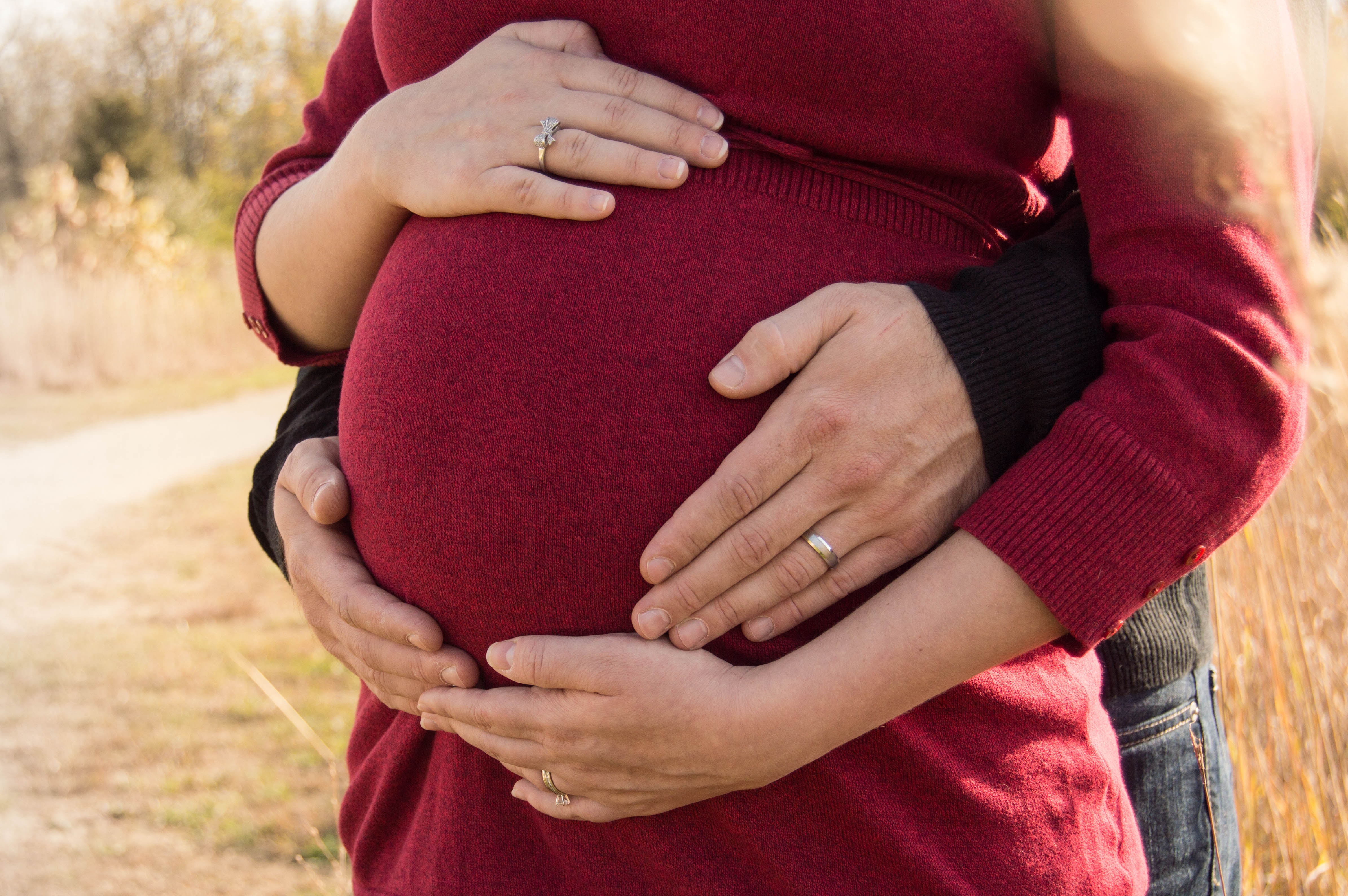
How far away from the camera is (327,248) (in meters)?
1.29

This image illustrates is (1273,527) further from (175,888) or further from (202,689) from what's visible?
(202,689)

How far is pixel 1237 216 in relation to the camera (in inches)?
33.9

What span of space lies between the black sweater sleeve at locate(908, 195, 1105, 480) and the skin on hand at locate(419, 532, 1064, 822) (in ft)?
0.44

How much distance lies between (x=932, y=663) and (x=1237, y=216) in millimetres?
496

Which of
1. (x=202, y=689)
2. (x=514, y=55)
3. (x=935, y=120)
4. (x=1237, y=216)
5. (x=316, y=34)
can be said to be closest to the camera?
(x=1237, y=216)

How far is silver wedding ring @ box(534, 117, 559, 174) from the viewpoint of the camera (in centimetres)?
106

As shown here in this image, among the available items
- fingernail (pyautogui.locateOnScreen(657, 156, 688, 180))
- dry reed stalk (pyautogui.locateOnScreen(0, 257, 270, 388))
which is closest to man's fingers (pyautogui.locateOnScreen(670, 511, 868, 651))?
fingernail (pyautogui.locateOnScreen(657, 156, 688, 180))

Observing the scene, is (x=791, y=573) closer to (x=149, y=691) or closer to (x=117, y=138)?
(x=149, y=691)

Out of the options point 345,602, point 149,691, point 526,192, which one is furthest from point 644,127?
point 149,691

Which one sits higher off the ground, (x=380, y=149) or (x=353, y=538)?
(x=380, y=149)

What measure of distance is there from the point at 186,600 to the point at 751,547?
544 centimetres

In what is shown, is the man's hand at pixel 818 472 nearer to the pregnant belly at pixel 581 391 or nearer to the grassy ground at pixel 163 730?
the pregnant belly at pixel 581 391

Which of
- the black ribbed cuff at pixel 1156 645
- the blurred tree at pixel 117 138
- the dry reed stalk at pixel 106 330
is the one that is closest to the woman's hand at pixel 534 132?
the black ribbed cuff at pixel 1156 645

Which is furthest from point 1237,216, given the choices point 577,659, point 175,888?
point 175,888
